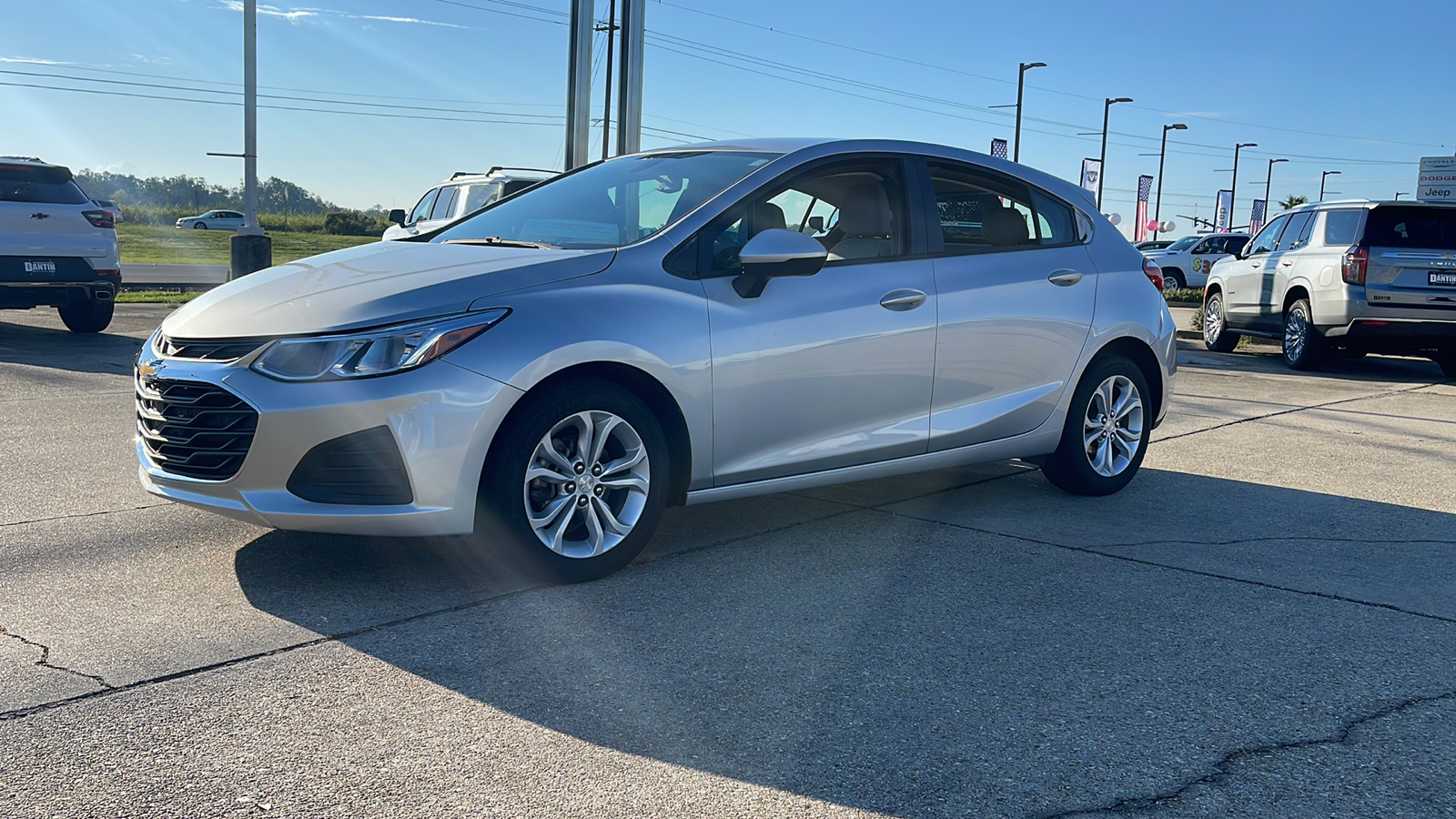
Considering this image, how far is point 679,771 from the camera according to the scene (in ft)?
9.77

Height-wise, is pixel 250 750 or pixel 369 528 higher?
pixel 369 528

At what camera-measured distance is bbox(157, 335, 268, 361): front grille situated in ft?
13.8

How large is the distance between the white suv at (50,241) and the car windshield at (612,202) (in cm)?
870

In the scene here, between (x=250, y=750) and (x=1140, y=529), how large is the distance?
13.0 feet

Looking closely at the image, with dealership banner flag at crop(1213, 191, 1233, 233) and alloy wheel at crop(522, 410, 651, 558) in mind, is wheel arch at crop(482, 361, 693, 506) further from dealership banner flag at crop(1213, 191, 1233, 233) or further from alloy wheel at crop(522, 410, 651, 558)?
dealership banner flag at crop(1213, 191, 1233, 233)

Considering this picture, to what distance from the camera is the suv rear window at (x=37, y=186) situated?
12.5m

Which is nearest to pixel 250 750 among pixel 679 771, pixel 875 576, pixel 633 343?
pixel 679 771

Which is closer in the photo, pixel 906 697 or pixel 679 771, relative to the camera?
pixel 679 771

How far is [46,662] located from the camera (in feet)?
11.8

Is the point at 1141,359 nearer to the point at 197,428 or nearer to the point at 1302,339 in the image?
the point at 197,428

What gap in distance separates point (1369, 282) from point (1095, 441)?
26.4ft

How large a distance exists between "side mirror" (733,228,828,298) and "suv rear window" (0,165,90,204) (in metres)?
10.4

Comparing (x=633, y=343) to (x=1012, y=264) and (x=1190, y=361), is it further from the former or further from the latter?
(x=1190, y=361)

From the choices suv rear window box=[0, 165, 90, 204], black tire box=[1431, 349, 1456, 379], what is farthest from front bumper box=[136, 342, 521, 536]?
black tire box=[1431, 349, 1456, 379]
